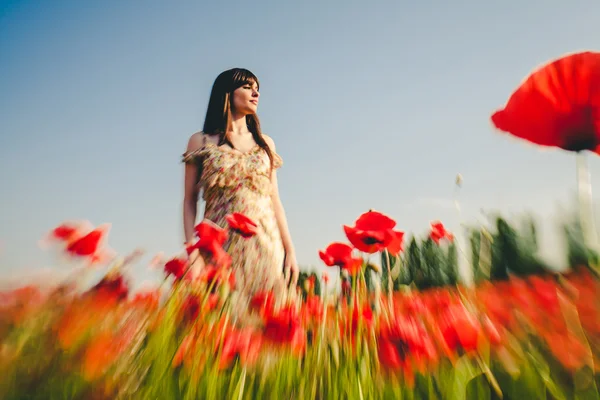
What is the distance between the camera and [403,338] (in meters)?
0.91

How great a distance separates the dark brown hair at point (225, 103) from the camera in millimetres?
2938

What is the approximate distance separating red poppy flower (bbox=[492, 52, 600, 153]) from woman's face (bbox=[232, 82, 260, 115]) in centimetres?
238

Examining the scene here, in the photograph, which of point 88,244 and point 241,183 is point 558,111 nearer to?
point 88,244

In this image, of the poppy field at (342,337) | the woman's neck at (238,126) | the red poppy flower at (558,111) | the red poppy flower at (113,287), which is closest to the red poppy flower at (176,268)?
the poppy field at (342,337)

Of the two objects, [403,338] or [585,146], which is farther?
[403,338]

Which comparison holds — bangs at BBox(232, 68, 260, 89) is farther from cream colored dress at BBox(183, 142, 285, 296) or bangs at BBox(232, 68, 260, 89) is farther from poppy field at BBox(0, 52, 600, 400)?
poppy field at BBox(0, 52, 600, 400)

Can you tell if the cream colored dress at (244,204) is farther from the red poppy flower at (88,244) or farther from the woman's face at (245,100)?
the red poppy flower at (88,244)

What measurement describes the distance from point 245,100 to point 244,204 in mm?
790

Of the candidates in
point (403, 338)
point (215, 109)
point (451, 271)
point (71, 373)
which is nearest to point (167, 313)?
point (71, 373)

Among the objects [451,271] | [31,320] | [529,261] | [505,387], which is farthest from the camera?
[451,271]

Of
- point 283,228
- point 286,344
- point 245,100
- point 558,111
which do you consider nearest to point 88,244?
point 286,344

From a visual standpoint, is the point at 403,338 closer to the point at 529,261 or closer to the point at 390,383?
the point at 390,383

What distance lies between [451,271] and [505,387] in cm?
257

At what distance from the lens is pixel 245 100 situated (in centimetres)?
294
